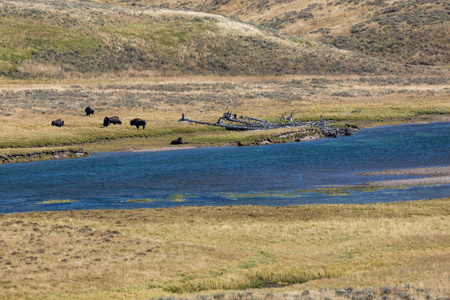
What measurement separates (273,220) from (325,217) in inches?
110

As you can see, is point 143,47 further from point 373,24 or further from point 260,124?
point 373,24

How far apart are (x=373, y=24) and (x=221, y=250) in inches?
5637

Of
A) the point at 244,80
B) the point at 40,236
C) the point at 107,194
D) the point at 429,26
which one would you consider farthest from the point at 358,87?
the point at 40,236

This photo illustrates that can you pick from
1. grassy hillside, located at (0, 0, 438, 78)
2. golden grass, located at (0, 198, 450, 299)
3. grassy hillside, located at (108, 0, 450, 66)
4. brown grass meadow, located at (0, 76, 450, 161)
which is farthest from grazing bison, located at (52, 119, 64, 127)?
grassy hillside, located at (108, 0, 450, 66)

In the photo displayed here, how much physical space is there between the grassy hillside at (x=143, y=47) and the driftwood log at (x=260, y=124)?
4490 cm

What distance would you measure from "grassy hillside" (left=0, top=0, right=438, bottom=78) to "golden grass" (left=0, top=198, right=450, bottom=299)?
261ft

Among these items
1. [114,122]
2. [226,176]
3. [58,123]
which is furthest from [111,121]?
[226,176]

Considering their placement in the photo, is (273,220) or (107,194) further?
(107,194)

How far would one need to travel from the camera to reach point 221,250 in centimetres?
2528

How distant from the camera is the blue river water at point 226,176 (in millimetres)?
37531

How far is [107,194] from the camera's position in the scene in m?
40.0

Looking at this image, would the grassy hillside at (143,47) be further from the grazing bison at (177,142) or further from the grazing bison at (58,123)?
the grazing bison at (177,142)

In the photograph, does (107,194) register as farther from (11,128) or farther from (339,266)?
(11,128)

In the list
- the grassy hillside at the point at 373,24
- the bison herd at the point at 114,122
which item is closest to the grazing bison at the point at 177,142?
the bison herd at the point at 114,122
